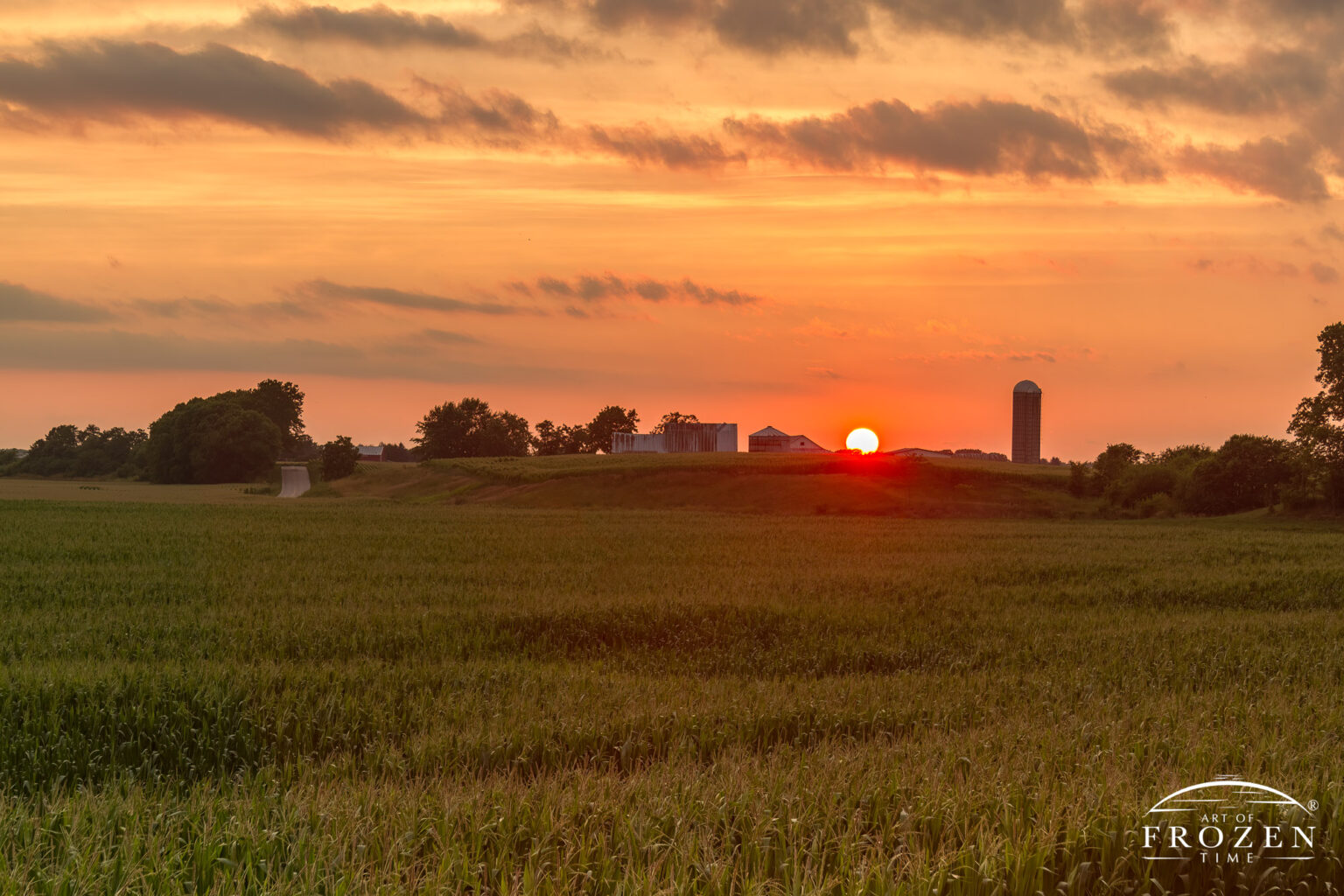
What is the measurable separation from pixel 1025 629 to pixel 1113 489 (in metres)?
56.6

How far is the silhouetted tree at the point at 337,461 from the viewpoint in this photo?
105m

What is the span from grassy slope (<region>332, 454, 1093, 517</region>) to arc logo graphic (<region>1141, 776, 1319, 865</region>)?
62.0 meters

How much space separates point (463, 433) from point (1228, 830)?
134 m

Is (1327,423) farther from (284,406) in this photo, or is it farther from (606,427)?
(284,406)

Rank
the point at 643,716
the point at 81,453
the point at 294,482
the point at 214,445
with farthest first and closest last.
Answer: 1. the point at 81,453
2. the point at 214,445
3. the point at 294,482
4. the point at 643,716

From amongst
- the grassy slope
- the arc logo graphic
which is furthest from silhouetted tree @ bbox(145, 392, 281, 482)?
the arc logo graphic

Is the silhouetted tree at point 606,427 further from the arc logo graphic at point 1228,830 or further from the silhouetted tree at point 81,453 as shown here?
the arc logo graphic at point 1228,830

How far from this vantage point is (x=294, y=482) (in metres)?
96.5

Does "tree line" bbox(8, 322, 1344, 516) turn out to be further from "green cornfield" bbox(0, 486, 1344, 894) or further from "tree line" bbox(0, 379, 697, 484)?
"green cornfield" bbox(0, 486, 1344, 894)

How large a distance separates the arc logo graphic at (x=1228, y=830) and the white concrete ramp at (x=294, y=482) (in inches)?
3682

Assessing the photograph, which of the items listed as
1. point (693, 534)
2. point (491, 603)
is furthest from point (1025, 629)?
point (693, 534)

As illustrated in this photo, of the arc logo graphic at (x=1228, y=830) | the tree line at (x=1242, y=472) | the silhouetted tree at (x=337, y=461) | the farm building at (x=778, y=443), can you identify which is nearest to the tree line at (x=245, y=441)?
the silhouetted tree at (x=337, y=461)

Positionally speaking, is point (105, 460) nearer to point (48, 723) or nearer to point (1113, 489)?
point (1113, 489)

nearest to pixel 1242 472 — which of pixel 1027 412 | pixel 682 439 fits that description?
pixel 682 439
